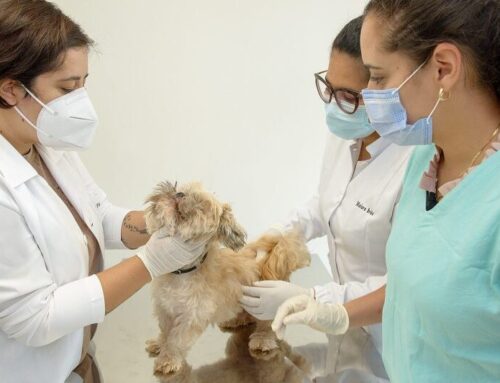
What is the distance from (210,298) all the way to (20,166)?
24.2 inches

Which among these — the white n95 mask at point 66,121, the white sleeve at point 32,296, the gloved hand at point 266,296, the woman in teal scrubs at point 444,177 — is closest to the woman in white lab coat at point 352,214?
the gloved hand at point 266,296

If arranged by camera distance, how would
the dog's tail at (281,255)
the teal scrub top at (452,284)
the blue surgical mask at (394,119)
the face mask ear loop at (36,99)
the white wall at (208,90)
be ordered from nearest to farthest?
the teal scrub top at (452,284) → the blue surgical mask at (394,119) → the face mask ear loop at (36,99) → the dog's tail at (281,255) → the white wall at (208,90)

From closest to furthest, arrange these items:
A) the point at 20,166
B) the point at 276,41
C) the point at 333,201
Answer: the point at 20,166 < the point at 333,201 < the point at 276,41

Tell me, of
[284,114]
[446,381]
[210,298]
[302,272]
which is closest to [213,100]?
[284,114]

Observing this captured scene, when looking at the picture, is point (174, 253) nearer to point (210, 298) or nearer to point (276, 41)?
point (210, 298)

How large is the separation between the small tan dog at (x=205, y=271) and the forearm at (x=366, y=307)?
0.32 metres

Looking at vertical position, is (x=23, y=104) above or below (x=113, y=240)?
above

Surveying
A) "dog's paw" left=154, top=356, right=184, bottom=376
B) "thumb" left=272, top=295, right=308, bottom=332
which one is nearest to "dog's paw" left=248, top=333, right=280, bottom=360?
"dog's paw" left=154, top=356, right=184, bottom=376

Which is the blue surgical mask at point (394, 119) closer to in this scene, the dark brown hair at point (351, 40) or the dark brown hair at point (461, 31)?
the dark brown hair at point (461, 31)

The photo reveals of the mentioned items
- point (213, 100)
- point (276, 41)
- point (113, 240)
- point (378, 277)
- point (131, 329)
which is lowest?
point (131, 329)

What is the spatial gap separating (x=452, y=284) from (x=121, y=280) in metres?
0.84

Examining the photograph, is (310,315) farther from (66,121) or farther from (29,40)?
(29,40)

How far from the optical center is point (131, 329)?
1790 mm

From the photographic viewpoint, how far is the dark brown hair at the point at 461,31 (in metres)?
0.89
